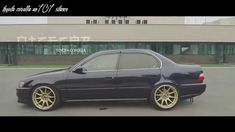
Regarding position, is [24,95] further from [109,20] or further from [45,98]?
[109,20]

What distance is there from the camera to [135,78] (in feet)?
20.1

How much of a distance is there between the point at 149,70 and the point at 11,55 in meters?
23.7

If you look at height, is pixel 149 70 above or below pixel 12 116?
above

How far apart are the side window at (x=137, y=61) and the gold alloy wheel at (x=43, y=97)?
198 cm

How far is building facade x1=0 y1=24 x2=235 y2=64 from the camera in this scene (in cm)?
2580

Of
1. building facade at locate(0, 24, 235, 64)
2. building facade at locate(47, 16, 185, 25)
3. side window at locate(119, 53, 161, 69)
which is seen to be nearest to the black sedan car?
side window at locate(119, 53, 161, 69)

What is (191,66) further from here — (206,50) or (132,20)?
(132,20)

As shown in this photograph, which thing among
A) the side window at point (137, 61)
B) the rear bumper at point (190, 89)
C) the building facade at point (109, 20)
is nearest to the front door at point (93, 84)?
the side window at point (137, 61)

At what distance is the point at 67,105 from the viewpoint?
6621 mm
